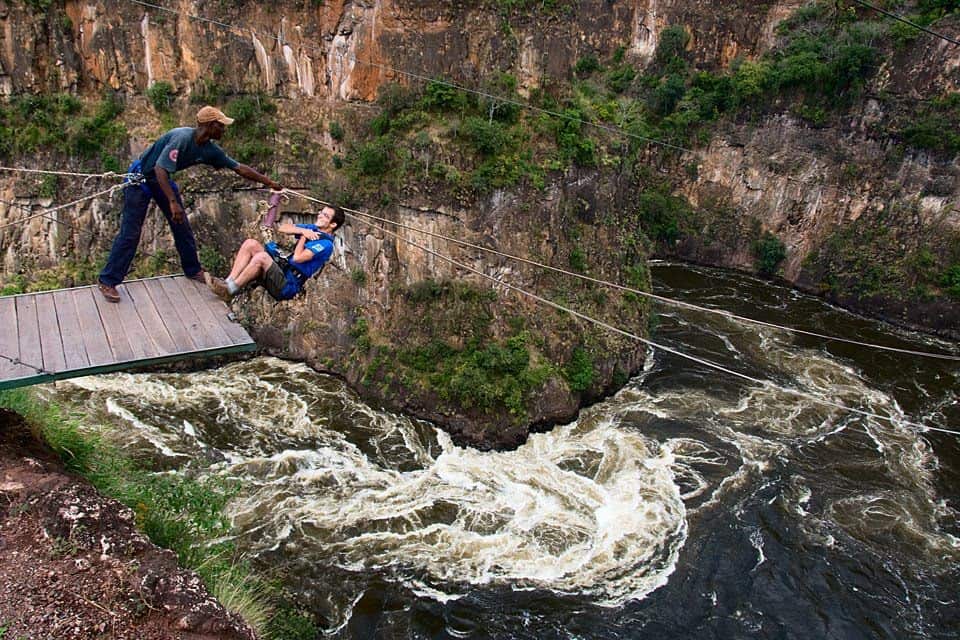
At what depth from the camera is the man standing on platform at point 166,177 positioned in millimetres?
4879

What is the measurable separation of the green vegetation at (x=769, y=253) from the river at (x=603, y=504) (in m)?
7.49

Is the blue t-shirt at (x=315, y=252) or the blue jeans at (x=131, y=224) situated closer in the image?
the blue jeans at (x=131, y=224)

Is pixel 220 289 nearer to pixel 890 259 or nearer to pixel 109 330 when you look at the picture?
pixel 109 330

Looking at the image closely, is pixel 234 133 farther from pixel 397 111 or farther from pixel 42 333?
pixel 42 333

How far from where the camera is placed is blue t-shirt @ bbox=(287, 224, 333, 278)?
545 centimetres

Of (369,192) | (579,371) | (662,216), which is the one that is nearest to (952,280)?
(662,216)

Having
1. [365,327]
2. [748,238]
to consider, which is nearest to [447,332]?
[365,327]

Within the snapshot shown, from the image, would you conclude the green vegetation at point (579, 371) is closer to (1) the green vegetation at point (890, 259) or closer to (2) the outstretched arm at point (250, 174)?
(2) the outstretched arm at point (250, 174)

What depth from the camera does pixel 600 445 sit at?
1345 centimetres

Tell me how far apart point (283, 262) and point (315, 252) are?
32 centimetres

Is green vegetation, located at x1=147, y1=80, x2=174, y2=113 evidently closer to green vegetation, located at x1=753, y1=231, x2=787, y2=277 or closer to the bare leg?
the bare leg

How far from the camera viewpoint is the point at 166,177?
4855 millimetres

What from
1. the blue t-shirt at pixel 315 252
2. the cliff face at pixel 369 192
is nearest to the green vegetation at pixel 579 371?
the cliff face at pixel 369 192

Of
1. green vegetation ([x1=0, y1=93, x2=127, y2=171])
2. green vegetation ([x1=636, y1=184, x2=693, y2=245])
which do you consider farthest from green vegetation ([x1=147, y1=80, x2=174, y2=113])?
green vegetation ([x1=636, y1=184, x2=693, y2=245])
